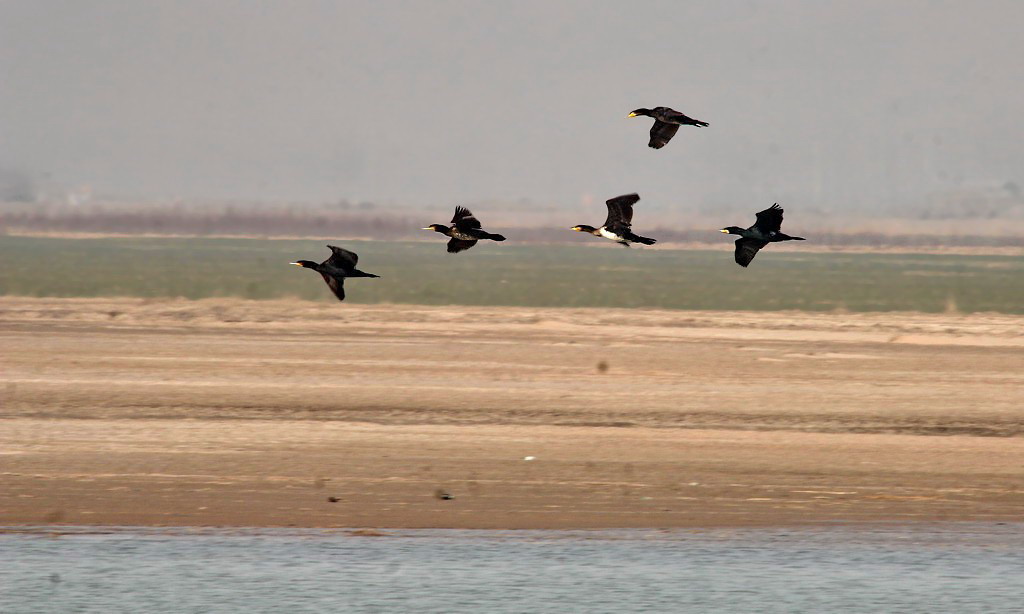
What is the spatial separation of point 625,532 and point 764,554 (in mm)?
1404

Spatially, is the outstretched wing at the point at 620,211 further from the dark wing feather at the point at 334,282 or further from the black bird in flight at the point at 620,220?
the dark wing feather at the point at 334,282

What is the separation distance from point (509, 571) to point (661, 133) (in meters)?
6.04

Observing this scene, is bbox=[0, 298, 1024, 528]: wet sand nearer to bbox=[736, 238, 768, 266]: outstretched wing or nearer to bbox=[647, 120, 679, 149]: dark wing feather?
bbox=[736, 238, 768, 266]: outstretched wing

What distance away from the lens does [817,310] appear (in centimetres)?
4416

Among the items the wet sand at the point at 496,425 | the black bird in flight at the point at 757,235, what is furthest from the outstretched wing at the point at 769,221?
the wet sand at the point at 496,425

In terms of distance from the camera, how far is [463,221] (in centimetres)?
1916

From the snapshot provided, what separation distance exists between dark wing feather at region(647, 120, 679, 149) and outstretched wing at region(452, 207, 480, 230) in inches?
86.6

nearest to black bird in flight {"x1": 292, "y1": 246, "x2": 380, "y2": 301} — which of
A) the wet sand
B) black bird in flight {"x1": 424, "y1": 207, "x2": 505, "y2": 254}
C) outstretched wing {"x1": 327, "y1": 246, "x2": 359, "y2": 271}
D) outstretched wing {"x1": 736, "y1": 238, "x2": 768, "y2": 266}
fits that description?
outstretched wing {"x1": 327, "y1": 246, "x2": 359, "y2": 271}

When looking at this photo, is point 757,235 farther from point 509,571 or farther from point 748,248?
point 509,571

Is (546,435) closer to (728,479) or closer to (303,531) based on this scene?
(728,479)

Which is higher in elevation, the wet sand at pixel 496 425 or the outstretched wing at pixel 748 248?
the outstretched wing at pixel 748 248

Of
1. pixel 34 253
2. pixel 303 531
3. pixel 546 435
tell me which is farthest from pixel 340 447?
pixel 34 253

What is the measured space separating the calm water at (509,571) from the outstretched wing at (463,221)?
4.17m

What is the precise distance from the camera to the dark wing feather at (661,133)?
61.5 feet
